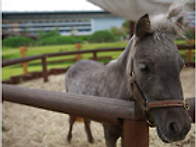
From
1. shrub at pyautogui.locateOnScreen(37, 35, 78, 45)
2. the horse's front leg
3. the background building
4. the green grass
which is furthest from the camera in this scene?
the background building

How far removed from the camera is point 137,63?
41.4 inches

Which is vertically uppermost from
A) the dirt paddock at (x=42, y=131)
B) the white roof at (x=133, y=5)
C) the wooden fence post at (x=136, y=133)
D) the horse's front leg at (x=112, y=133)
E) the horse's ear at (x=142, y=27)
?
the white roof at (x=133, y=5)

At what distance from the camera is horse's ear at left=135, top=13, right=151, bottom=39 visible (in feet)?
3.29

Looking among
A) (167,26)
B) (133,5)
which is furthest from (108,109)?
(133,5)

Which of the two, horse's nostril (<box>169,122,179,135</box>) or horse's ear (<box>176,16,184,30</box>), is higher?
horse's ear (<box>176,16,184,30</box>)

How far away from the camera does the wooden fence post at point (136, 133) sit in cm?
92

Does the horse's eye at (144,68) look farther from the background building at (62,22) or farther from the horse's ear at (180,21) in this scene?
the background building at (62,22)

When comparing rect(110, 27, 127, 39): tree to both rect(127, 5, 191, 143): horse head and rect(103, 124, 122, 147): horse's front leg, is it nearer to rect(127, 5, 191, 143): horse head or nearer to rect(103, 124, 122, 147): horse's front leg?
rect(103, 124, 122, 147): horse's front leg

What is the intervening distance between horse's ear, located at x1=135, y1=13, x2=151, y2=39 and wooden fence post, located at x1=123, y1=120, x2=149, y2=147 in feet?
1.78

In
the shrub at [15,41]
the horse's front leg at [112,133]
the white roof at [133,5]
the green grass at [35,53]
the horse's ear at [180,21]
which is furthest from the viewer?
the shrub at [15,41]

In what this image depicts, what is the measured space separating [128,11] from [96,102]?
1600 millimetres

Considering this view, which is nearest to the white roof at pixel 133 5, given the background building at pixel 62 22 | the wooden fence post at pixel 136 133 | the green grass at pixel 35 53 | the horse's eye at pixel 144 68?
the horse's eye at pixel 144 68

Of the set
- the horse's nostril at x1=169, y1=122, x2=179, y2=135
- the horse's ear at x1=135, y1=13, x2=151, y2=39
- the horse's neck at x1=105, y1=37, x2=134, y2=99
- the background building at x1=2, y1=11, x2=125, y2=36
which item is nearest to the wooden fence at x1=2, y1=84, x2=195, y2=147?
the horse's nostril at x1=169, y1=122, x2=179, y2=135

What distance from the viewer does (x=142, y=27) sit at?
1037mm
